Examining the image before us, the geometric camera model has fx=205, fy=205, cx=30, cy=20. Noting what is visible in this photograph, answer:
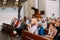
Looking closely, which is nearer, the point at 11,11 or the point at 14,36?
the point at 14,36

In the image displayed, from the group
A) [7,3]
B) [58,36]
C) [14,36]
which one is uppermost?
[7,3]

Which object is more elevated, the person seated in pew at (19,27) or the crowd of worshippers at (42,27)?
the crowd of worshippers at (42,27)

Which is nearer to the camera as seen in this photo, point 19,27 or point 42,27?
point 42,27

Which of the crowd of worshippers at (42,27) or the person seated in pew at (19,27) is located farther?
the person seated in pew at (19,27)

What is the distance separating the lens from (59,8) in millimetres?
19359

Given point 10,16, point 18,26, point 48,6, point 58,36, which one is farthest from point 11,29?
point 58,36

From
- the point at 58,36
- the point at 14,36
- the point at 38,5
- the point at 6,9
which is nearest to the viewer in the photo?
the point at 58,36

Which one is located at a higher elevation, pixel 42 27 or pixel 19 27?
pixel 42 27

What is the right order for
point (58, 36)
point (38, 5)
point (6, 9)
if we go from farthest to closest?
1. point (38, 5)
2. point (6, 9)
3. point (58, 36)

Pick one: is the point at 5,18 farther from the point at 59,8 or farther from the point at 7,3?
the point at 59,8

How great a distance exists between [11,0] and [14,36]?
6192 mm

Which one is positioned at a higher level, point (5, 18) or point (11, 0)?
point (11, 0)

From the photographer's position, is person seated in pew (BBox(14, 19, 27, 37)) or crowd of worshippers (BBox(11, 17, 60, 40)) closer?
crowd of worshippers (BBox(11, 17, 60, 40))

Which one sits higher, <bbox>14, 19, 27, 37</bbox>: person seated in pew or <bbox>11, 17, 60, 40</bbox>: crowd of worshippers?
<bbox>11, 17, 60, 40</bbox>: crowd of worshippers
